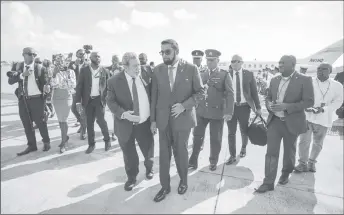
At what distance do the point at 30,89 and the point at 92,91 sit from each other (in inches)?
46.8

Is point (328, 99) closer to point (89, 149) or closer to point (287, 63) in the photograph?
point (287, 63)

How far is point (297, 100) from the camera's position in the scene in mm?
2732

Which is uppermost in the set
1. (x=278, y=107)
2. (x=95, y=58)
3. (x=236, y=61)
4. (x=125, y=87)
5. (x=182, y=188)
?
(x=95, y=58)

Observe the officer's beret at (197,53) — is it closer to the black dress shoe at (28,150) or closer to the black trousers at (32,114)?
the black trousers at (32,114)

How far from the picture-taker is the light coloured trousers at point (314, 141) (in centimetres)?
336

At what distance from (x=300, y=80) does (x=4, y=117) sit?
361 inches

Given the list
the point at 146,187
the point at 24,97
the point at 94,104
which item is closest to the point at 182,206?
the point at 146,187

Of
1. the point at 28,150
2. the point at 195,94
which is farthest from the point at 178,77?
the point at 28,150

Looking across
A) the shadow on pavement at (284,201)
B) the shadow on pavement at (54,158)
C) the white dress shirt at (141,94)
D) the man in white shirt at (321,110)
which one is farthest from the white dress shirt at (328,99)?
the shadow on pavement at (54,158)

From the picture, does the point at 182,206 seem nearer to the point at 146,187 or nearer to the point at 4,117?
the point at 146,187

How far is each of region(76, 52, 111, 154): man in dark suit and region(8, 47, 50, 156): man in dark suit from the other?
2.19ft

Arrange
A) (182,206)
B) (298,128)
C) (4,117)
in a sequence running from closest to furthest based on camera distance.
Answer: (182,206) < (298,128) < (4,117)

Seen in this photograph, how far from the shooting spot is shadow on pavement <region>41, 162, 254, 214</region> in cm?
248

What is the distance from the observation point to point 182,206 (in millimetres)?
2531
